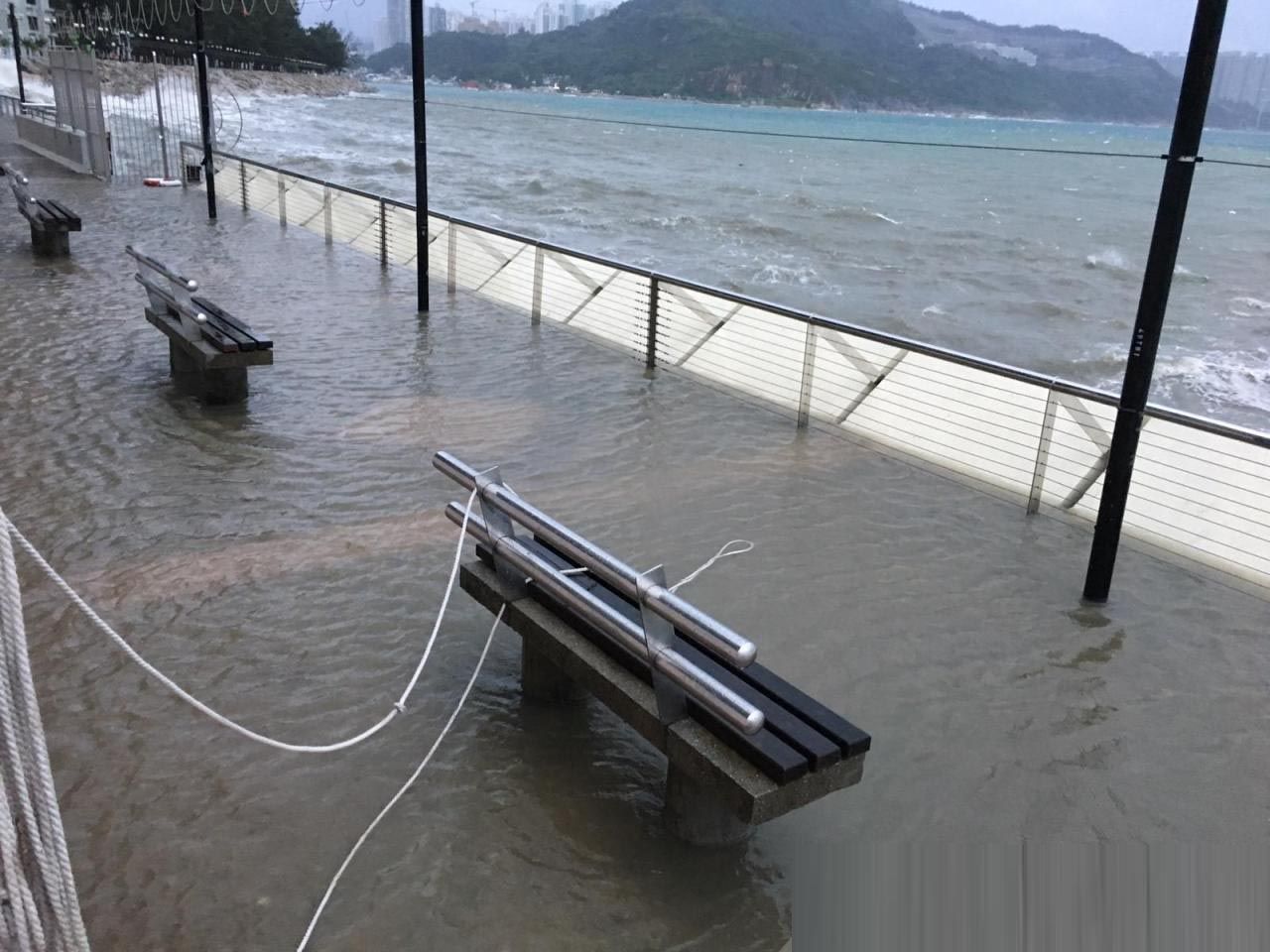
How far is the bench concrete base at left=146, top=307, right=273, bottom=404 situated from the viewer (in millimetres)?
7121

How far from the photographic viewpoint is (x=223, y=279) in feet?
38.7

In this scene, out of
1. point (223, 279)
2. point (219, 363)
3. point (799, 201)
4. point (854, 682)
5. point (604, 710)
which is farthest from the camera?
point (799, 201)

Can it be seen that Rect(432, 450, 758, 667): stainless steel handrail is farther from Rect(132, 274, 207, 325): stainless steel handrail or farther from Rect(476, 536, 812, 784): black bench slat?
Rect(132, 274, 207, 325): stainless steel handrail

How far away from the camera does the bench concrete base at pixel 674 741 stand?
290 centimetres

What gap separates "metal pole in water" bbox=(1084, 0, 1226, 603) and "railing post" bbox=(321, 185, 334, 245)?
1178 cm

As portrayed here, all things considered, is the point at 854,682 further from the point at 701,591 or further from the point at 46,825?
the point at 46,825

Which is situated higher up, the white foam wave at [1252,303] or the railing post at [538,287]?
the railing post at [538,287]

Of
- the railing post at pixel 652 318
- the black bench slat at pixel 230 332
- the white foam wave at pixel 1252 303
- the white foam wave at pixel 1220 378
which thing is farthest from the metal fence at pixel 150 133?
the white foam wave at pixel 1252 303

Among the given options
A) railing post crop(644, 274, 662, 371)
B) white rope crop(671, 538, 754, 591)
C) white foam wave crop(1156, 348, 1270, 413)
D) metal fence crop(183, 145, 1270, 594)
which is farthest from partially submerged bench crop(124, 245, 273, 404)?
white foam wave crop(1156, 348, 1270, 413)

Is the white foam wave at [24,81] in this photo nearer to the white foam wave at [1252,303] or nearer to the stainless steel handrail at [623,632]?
the white foam wave at [1252,303]

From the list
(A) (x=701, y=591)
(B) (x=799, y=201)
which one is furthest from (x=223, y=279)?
(B) (x=799, y=201)

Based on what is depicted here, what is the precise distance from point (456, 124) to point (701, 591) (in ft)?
326

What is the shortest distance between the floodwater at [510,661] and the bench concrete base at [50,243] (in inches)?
203

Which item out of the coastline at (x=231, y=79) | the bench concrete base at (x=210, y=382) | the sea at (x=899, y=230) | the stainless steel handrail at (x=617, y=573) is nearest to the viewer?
the stainless steel handrail at (x=617, y=573)
